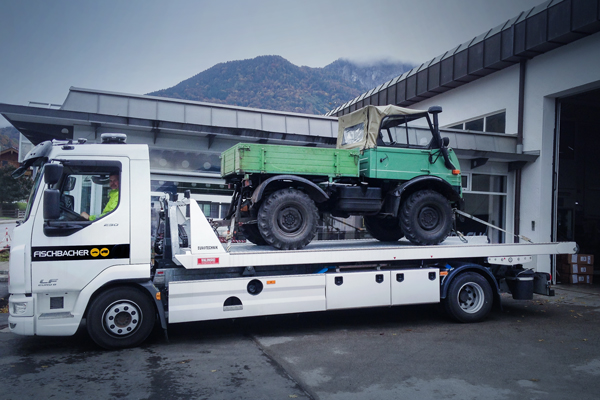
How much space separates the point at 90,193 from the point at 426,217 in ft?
18.2

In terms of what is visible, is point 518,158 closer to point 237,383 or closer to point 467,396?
point 467,396

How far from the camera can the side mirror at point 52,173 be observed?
553cm

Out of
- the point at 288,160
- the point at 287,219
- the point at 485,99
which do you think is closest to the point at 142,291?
the point at 287,219

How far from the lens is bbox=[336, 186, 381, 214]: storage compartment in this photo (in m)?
8.02

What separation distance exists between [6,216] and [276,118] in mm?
29668

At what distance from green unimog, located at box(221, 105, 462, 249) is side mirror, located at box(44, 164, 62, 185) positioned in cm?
254

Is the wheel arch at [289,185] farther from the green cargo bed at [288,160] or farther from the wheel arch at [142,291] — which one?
the wheel arch at [142,291]

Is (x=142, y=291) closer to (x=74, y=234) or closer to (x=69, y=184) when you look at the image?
(x=74, y=234)

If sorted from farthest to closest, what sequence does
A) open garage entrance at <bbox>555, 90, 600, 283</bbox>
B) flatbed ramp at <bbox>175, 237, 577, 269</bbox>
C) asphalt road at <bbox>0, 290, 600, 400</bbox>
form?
open garage entrance at <bbox>555, 90, 600, 283</bbox> → flatbed ramp at <bbox>175, 237, 577, 269</bbox> → asphalt road at <bbox>0, 290, 600, 400</bbox>

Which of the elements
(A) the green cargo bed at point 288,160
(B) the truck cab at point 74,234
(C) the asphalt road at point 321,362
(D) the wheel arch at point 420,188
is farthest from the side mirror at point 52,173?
(D) the wheel arch at point 420,188

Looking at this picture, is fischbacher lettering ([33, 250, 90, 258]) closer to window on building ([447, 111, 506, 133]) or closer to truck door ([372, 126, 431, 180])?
truck door ([372, 126, 431, 180])

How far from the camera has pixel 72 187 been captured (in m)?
6.19

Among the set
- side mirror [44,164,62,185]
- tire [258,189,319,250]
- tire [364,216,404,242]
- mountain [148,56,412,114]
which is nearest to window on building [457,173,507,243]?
tire [364,216,404,242]

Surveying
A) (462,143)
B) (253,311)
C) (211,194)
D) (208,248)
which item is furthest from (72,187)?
(462,143)
